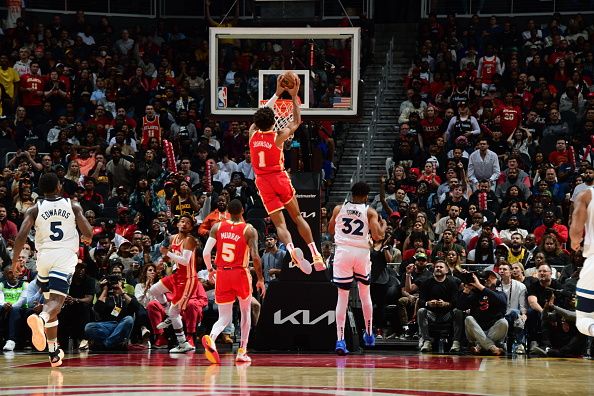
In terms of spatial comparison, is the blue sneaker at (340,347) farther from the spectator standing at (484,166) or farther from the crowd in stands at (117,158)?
the spectator standing at (484,166)

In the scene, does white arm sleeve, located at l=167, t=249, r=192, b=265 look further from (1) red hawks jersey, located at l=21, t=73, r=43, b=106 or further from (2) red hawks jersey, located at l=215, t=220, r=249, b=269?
(1) red hawks jersey, located at l=21, t=73, r=43, b=106

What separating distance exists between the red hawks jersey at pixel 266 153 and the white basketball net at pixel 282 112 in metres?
1.50

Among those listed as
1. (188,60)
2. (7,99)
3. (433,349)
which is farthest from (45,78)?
(433,349)

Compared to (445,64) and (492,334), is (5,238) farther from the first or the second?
(445,64)

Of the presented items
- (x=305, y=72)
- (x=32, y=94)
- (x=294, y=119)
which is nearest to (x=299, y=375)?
(x=294, y=119)

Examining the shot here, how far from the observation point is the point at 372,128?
2466cm

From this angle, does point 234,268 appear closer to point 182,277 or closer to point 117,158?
point 182,277

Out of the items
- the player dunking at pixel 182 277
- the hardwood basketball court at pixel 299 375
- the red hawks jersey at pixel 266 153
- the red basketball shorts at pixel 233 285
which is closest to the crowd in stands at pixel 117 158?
the player dunking at pixel 182 277

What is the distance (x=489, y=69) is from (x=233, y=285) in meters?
12.4

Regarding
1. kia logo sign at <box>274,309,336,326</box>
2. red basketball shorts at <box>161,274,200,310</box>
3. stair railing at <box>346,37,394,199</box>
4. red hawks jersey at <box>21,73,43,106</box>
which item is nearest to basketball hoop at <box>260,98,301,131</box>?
kia logo sign at <box>274,309,336,326</box>

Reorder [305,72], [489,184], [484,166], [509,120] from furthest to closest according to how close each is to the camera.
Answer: [509,120], [484,166], [489,184], [305,72]

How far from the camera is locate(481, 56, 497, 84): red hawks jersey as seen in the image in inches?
975

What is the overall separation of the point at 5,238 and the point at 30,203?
4.91 feet

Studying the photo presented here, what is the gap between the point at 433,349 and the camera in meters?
17.1
